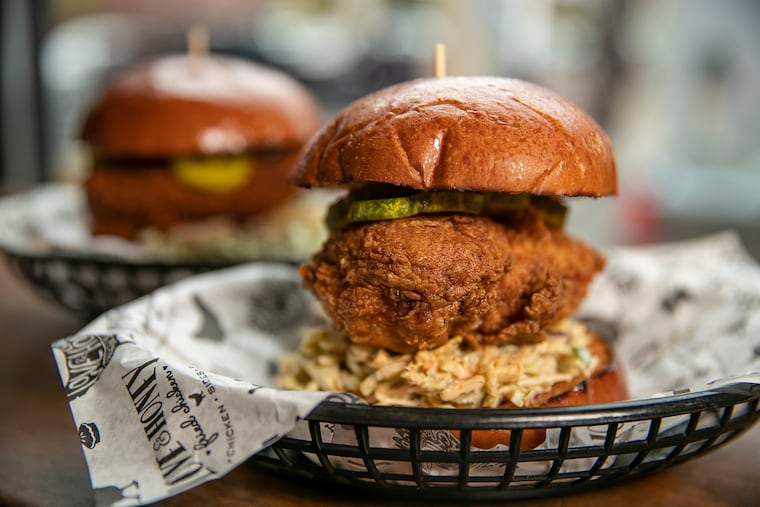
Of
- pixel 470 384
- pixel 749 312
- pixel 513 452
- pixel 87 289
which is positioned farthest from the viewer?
pixel 87 289

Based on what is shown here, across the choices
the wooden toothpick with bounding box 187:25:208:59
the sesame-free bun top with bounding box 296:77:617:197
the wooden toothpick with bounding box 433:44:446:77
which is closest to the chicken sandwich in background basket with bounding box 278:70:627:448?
the sesame-free bun top with bounding box 296:77:617:197

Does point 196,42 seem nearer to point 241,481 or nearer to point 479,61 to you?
point 241,481

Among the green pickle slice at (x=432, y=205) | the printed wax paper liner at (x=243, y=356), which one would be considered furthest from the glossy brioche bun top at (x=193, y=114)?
the green pickle slice at (x=432, y=205)

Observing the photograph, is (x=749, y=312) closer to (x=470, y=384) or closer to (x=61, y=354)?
(x=470, y=384)

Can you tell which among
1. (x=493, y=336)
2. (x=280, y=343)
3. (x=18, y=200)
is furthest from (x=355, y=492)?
(x=18, y=200)

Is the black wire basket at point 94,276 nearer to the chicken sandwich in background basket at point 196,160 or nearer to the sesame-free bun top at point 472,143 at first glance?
the chicken sandwich in background basket at point 196,160

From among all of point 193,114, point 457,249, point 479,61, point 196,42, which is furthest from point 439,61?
point 479,61
